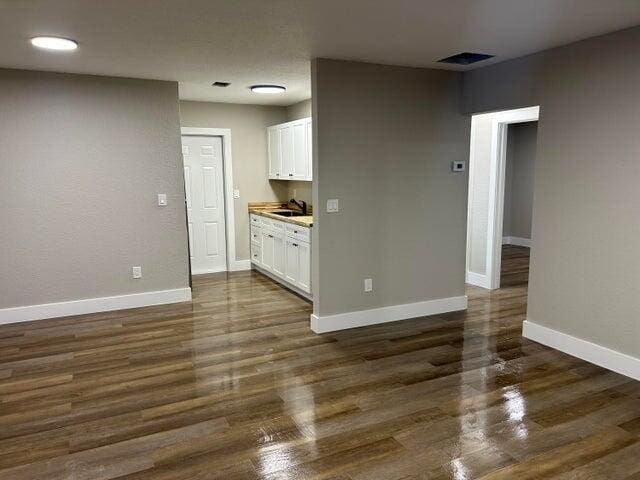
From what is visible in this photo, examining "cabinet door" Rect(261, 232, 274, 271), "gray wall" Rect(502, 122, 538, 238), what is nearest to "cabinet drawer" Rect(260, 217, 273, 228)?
"cabinet door" Rect(261, 232, 274, 271)

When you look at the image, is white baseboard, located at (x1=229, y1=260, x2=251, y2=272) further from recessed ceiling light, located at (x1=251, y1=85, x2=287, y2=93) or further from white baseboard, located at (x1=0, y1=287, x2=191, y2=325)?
recessed ceiling light, located at (x1=251, y1=85, x2=287, y2=93)

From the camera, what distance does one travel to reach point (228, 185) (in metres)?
6.61

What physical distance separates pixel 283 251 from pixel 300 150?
128 cm

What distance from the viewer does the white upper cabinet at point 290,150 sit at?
5.69 metres

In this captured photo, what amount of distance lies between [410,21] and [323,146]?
1.30m

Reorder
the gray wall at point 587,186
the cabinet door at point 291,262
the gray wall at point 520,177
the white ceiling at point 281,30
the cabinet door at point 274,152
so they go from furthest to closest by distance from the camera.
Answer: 1. the gray wall at point 520,177
2. the cabinet door at point 274,152
3. the cabinet door at point 291,262
4. the gray wall at point 587,186
5. the white ceiling at point 281,30

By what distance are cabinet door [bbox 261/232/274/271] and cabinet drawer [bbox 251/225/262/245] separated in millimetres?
174

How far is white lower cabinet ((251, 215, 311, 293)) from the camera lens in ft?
16.6

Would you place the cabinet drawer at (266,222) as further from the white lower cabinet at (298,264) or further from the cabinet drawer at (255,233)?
the white lower cabinet at (298,264)

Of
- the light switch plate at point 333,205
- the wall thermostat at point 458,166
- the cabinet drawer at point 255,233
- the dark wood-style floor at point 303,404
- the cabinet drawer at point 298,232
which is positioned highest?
the wall thermostat at point 458,166

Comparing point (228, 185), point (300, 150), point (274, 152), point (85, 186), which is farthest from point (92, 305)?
point (274, 152)

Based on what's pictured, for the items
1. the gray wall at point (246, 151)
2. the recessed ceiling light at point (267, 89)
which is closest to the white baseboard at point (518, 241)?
the gray wall at point (246, 151)

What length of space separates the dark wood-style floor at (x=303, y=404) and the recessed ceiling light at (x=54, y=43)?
2338mm

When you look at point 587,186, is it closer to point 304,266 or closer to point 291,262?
point 304,266
